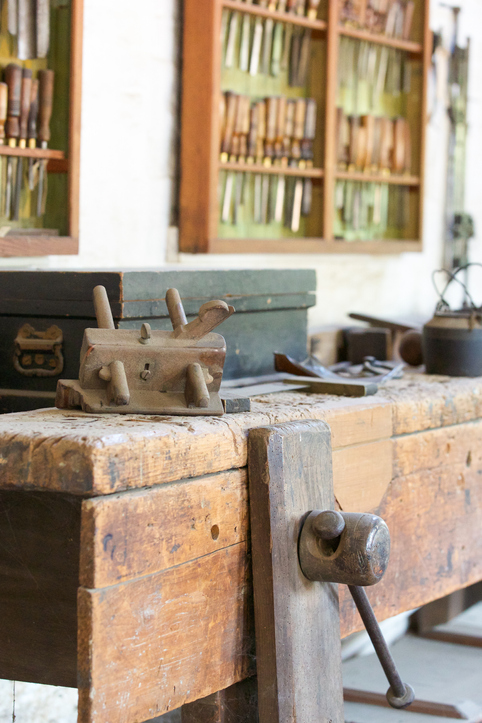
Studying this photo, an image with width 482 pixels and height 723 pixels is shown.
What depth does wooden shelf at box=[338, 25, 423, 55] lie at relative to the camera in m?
3.18

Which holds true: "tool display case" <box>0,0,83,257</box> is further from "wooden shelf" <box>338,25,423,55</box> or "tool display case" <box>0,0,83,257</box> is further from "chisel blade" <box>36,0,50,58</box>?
"wooden shelf" <box>338,25,423,55</box>

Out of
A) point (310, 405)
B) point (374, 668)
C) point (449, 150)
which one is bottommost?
point (374, 668)

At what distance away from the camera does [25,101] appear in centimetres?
230

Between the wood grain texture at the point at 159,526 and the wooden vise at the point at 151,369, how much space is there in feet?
0.54

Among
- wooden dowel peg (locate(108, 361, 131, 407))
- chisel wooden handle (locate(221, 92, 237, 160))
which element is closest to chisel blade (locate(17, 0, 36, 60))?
chisel wooden handle (locate(221, 92, 237, 160))

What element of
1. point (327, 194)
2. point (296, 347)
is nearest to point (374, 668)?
point (296, 347)

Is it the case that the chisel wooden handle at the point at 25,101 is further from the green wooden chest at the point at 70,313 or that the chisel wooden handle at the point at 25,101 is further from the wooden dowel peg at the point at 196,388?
the wooden dowel peg at the point at 196,388

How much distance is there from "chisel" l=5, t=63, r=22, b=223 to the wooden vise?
0.91 meters

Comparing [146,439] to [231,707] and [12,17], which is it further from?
[12,17]

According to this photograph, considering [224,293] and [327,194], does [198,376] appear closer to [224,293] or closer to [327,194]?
[224,293]

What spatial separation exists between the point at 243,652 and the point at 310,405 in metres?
0.48

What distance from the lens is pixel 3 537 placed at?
1350 millimetres

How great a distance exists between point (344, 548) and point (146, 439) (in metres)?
0.39

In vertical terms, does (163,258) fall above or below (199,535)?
above
